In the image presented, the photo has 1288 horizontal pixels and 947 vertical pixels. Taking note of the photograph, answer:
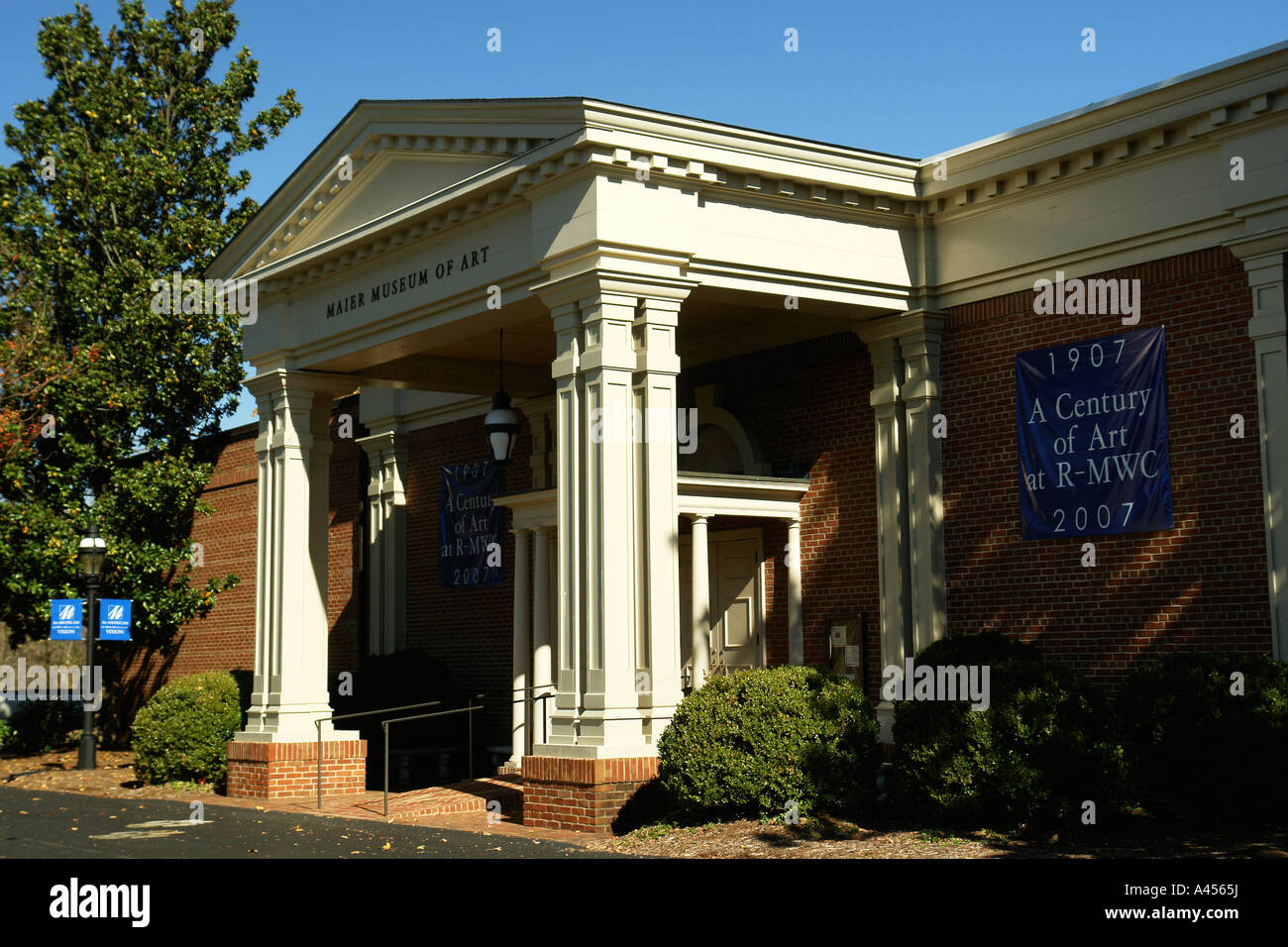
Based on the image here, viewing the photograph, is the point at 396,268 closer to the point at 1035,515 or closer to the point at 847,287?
the point at 847,287

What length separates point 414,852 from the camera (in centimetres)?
1234

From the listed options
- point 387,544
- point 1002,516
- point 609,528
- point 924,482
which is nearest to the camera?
point 609,528

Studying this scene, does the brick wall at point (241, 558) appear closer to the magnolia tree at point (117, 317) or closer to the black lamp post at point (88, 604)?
the magnolia tree at point (117, 317)

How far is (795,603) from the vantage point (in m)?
16.8

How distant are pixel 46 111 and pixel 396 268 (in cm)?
1399

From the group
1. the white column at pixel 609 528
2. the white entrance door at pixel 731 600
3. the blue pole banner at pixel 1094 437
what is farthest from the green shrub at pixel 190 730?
the blue pole banner at pixel 1094 437

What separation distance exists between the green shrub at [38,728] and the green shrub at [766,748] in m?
18.8

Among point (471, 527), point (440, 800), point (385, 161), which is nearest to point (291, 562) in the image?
point (471, 527)

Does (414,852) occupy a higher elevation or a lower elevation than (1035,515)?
lower

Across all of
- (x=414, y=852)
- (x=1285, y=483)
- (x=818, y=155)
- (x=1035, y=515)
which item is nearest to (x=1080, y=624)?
(x=1035, y=515)

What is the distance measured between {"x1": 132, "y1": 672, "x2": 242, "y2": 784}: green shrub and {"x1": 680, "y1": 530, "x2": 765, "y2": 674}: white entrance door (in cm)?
668

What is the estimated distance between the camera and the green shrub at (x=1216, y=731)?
11.0 metres

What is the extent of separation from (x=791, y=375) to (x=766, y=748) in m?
6.21

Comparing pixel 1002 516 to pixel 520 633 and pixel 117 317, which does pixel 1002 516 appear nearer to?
pixel 520 633
